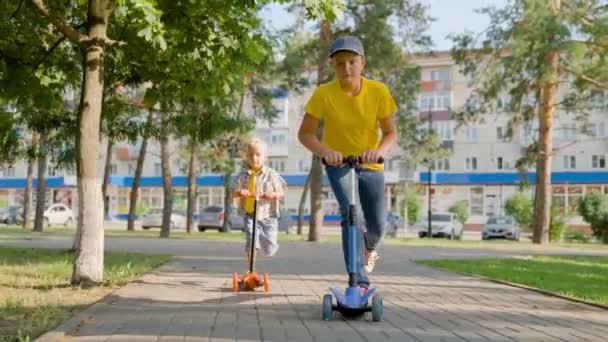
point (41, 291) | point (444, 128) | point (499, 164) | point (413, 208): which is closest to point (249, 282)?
point (41, 291)

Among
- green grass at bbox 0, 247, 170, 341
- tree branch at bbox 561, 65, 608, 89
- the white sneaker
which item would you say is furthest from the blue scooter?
tree branch at bbox 561, 65, 608, 89

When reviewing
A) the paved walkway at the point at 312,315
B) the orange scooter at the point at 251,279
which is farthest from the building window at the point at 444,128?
the orange scooter at the point at 251,279

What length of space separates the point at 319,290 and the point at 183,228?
140 ft

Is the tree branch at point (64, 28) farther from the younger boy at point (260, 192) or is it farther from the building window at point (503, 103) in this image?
the building window at point (503, 103)

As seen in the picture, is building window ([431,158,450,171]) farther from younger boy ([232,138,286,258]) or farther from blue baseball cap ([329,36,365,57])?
blue baseball cap ([329,36,365,57])

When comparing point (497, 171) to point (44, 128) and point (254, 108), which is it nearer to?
point (254, 108)

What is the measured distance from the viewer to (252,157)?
7648 mm

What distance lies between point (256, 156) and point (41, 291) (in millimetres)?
2583

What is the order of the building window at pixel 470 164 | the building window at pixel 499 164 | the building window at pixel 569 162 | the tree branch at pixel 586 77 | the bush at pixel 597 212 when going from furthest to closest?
the building window at pixel 470 164
the building window at pixel 499 164
the building window at pixel 569 162
the bush at pixel 597 212
the tree branch at pixel 586 77

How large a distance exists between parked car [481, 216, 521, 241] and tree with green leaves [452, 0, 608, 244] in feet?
46.1

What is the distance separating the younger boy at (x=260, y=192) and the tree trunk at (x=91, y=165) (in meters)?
1.60

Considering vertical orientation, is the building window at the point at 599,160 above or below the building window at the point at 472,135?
below

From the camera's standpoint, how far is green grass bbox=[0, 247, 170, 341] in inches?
207

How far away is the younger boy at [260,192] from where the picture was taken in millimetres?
7633
